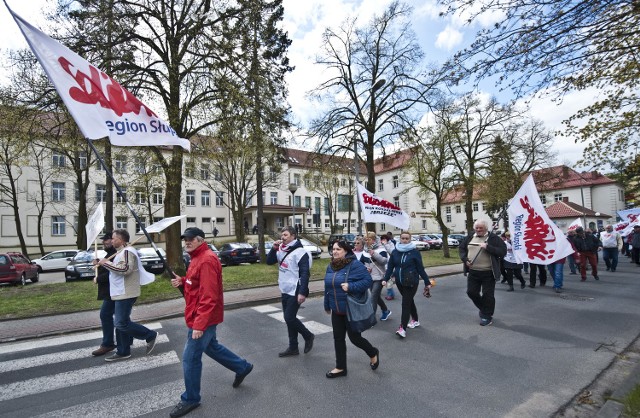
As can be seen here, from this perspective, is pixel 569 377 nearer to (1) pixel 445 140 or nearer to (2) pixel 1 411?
(2) pixel 1 411

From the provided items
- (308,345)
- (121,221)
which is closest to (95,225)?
(308,345)

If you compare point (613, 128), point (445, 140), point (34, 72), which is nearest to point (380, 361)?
point (613, 128)

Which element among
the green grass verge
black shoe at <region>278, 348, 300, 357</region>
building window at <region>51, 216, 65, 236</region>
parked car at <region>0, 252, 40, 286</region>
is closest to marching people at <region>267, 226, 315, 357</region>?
black shoe at <region>278, 348, 300, 357</region>

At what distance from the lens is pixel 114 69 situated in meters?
11.6

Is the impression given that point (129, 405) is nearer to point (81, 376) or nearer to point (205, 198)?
point (81, 376)

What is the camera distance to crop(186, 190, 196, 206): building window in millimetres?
45481

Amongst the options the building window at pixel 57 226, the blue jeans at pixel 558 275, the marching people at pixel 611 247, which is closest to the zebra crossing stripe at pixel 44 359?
the blue jeans at pixel 558 275

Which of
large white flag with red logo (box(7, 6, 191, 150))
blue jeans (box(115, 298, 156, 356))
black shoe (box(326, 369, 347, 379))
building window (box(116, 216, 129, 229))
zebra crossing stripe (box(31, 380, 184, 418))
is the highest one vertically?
large white flag with red logo (box(7, 6, 191, 150))

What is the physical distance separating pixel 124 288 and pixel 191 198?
43.3 meters

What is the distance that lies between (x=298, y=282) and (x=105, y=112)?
349 centimetres

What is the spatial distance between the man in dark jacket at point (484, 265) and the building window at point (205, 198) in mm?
43950

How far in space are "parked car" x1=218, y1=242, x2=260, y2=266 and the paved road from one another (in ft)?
47.5

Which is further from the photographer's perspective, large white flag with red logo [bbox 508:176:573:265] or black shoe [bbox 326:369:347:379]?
large white flag with red logo [bbox 508:176:573:265]

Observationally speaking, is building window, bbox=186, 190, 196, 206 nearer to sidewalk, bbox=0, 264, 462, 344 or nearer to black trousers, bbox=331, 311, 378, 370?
sidewalk, bbox=0, 264, 462, 344
